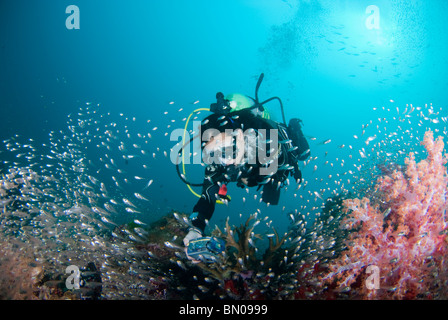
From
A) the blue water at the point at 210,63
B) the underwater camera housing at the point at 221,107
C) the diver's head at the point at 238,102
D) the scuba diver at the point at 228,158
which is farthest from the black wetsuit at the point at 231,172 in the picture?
the blue water at the point at 210,63

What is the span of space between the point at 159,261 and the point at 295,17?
214ft

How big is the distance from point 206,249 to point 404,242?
333 centimetres

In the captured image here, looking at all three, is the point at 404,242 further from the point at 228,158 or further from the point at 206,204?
the point at 206,204

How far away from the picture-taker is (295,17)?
53.5 m

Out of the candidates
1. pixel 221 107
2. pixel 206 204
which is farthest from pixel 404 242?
pixel 221 107

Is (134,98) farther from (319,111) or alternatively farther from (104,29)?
(319,111)

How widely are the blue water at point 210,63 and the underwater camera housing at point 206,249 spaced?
106ft

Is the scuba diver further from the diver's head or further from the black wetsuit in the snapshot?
the diver's head

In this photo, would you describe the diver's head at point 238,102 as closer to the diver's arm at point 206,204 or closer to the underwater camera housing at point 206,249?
the diver's arm at point 206,204

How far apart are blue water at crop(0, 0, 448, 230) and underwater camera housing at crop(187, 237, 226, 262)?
32.4 m

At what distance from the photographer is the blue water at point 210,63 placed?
48.7m

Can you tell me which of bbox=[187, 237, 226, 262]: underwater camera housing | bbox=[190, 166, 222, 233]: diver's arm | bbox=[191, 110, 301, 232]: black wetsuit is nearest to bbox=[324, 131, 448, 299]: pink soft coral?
bbox=[191, 110, 301, 232]: black wetsuit

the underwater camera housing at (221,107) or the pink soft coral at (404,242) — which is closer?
the pink soft coral at (404,242)
